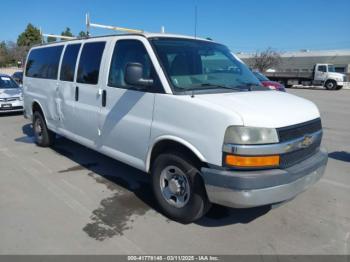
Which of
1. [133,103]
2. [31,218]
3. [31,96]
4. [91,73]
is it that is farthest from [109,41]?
[31,96]

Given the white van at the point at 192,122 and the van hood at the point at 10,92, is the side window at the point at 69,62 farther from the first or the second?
the van hood at the point at 10,92

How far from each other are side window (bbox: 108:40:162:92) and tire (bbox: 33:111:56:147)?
312 cm

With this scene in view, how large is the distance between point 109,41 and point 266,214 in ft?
10.6

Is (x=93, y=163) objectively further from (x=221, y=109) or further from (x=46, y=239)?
(x=221, y=109)

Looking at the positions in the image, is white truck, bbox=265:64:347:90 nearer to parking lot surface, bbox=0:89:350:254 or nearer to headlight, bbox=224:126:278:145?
parking lot surface, bbox=0:89:350:254

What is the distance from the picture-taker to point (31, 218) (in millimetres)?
3926

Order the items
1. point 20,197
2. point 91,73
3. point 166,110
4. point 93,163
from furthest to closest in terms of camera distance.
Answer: point 93,163 → point 91,73 → point 20,197 → point 166,110

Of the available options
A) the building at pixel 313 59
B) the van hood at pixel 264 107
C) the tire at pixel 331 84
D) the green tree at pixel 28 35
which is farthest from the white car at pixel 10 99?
the green tree at pixel 28 35

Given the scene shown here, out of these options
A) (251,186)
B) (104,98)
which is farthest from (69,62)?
(251,186)

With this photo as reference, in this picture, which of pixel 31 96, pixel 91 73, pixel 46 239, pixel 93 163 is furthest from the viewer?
pixel 31 96

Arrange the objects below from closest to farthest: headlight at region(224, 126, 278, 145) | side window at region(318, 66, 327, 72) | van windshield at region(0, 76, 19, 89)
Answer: headlight at region(224, 126, 278, 145), van windshield at region(0, 76, 19, 89), side window at region(318, 66, 327, 72)

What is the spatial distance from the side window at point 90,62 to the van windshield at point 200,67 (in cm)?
116

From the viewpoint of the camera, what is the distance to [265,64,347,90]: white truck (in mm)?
31344

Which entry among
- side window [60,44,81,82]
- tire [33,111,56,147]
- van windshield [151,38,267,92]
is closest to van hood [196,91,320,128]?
van windshield [151,38,267,92]
